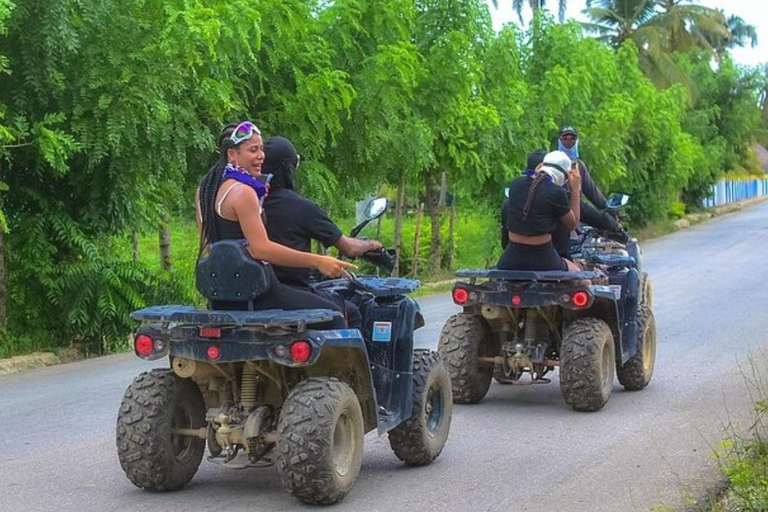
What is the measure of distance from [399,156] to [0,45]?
7647 millimetres

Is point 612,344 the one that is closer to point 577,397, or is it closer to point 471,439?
point 577,397

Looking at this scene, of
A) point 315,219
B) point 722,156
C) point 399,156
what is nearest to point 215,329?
point 315,219

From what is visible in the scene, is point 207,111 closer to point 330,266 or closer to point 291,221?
point 291,221

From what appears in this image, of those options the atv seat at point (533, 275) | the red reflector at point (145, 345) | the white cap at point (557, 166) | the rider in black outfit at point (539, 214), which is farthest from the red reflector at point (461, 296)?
the red reflector at point (145, 345)

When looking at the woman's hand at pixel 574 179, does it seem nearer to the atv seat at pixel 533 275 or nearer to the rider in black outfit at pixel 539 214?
the rider in black outfit at pixel 539 214

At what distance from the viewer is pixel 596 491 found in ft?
22.8

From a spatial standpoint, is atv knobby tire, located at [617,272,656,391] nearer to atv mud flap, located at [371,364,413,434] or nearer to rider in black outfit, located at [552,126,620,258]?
rider in black outfit, located at [552,126,620,258]

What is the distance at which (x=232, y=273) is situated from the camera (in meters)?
6.41

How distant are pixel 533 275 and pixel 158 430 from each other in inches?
145

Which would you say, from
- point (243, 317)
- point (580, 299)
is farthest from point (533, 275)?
point (243, 317)

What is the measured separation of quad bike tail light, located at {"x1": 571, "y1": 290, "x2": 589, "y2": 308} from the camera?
9.32 metres

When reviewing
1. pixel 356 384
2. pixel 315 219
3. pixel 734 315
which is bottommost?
pixel 734 315

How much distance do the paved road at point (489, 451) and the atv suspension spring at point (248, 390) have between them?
525 millimetres

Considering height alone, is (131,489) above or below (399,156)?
below
